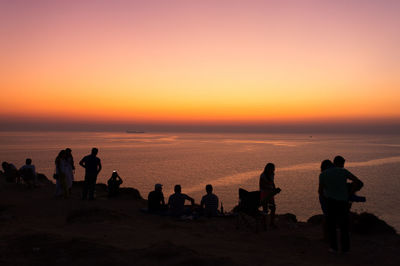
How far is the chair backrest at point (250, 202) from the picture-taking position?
31.2 feet

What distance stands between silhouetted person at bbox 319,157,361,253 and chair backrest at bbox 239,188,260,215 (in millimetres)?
2406

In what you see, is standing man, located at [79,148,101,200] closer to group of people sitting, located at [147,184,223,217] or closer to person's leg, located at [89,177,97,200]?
person's leg, located at [89,177,97,200]

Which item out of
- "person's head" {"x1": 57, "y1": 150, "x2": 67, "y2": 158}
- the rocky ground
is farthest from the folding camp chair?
"person's head" {"x1": 57, "y1": 150, "x2": 67, "y2": 158}

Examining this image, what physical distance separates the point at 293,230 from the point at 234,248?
9.77 ft

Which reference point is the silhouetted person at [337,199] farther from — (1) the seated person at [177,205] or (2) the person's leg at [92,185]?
(2) the person's leg at [92,185]

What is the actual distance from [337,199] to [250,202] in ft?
9.47

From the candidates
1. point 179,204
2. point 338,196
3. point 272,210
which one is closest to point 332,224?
point 338,196

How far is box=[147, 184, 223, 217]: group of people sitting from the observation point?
38.0 feet

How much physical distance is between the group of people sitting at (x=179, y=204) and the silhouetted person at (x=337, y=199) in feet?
15.9

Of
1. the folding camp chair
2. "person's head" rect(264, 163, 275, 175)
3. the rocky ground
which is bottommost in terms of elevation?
the rocky ground

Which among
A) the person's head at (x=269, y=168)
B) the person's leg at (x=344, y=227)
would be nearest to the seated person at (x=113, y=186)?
the person's head at (x=269, y=168)

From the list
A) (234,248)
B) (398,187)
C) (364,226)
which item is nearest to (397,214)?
(398,187)

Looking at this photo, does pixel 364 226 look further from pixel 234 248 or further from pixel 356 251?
pixel 234 248

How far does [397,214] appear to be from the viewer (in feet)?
73.3
